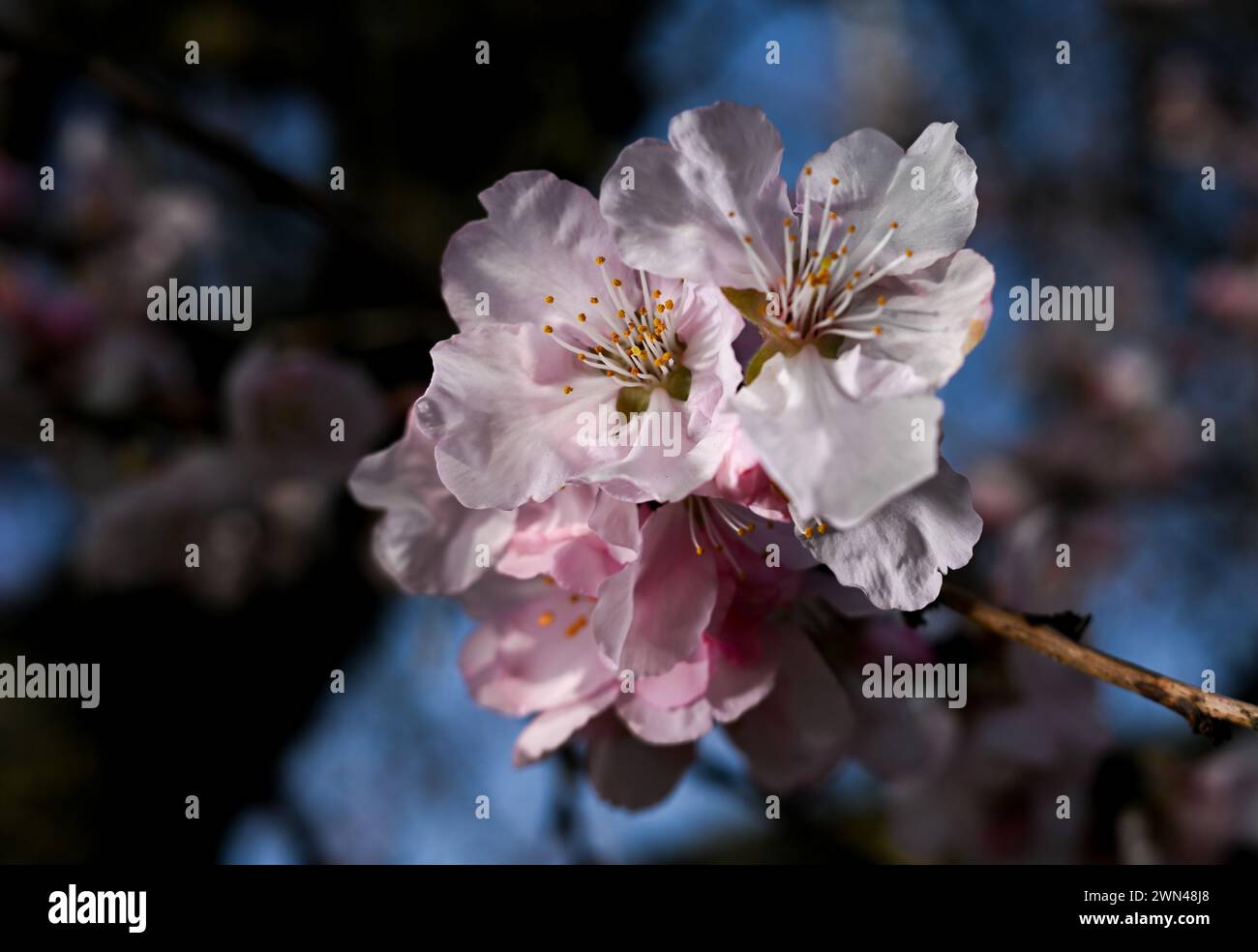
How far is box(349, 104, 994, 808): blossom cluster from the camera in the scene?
0.70 m

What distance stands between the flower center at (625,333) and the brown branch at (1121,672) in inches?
11.0

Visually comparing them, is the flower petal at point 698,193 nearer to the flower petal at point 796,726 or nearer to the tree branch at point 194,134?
the flower petal at point 796,726

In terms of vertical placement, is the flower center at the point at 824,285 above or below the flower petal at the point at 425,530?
above

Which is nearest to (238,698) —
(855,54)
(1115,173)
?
(1115,173)

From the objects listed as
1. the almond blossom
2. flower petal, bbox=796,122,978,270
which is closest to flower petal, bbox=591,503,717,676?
the almond blossom

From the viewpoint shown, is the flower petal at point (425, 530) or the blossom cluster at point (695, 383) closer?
the blossom cluster at point (695, 383)

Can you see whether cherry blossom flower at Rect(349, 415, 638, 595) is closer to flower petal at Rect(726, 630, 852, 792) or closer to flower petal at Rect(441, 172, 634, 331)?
flower petal at Rect(441, 172, 634, 331)

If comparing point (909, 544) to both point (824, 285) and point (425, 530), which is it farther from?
point (425, 530)

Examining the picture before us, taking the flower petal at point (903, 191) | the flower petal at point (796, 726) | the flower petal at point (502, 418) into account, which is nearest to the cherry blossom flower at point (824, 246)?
the flower petal at point (903, 191)

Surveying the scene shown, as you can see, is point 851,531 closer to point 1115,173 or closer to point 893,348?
point 893,348

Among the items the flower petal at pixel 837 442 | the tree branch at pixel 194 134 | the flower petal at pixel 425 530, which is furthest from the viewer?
the tree branch at pixel 194 134

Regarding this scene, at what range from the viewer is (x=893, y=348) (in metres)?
0.74

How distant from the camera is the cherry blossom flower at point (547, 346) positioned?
0.74 meters
